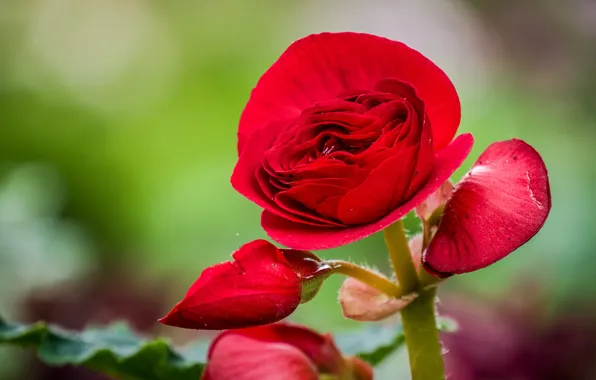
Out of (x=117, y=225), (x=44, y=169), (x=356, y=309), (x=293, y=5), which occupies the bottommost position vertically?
(x=117, y=225)

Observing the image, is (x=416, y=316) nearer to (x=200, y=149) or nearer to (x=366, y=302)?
(x=366, y=302)

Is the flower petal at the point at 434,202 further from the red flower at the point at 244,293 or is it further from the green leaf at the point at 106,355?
the green leaf at the point at 106,355

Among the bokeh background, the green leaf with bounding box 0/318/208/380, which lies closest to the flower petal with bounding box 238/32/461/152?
the green leaf with bounding box 0/318/208/380

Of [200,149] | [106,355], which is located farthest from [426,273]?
[200,149]

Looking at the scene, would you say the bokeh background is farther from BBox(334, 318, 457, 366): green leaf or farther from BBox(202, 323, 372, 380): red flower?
BBox(202, 323, 372, 380): red flower

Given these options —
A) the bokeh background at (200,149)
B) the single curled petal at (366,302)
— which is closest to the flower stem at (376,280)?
the single curled petal at (366,302)

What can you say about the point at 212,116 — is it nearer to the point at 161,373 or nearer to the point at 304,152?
the point at 161,373

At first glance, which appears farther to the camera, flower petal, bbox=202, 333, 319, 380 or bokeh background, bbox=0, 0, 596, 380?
bokeh background, bbox=0, 0, 596, 380

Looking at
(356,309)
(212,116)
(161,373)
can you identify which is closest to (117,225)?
(212,116)
